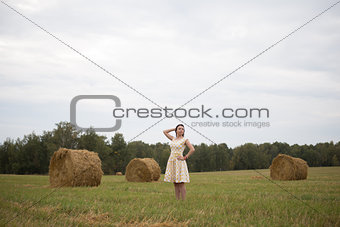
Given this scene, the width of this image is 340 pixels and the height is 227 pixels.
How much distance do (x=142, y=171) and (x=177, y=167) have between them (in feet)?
40.3

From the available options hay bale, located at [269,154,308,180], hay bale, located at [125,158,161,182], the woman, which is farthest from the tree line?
the woman

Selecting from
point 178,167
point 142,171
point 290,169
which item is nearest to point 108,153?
point 142,171

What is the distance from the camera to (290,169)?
734 inches

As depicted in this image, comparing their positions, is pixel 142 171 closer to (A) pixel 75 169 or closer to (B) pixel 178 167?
(A) pixel 75 169

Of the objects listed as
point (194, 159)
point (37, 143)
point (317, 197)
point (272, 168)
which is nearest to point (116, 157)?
point (37, 143)

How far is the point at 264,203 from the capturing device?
6.84 m

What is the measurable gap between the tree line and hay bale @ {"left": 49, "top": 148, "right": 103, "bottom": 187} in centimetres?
4211

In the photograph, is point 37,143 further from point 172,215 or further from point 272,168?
point 172,215

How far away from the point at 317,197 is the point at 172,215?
4.80 m

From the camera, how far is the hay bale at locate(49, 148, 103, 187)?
44.5ft

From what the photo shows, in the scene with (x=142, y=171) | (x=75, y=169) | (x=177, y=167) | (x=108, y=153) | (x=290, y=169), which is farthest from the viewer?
(x=108, y=153)

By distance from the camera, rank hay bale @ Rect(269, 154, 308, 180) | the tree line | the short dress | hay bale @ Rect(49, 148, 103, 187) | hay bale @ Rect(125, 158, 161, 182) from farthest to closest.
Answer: the tree line → hay bale @ Rect(125, 158, 161, 182) → hay bale @ Rect(269, 154, 308, 180) → hay bale @ Rect(49, 148, 103, 187) → the short dress

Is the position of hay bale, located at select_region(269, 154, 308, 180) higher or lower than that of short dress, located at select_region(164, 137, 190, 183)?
lower

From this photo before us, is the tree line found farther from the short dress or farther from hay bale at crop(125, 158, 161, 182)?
the short dress
